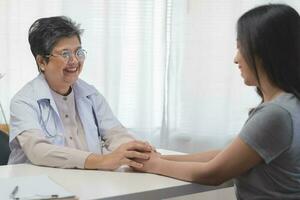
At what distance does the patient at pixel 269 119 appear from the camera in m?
1.26

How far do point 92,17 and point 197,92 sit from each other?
2.60 ft

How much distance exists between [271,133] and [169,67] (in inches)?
63.8

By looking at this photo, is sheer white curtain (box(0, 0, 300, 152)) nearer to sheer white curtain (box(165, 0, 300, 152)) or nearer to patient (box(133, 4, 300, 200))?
sheer white curtain (box(165, 0, 300, 152))

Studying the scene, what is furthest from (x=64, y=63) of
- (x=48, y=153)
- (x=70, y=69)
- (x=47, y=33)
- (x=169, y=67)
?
(x=169, y=67)

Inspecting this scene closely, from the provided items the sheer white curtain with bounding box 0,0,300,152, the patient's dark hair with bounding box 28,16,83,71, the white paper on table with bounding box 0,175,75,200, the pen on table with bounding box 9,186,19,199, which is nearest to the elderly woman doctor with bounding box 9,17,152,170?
the patient's dark hair with bounding box 28,16,83,71

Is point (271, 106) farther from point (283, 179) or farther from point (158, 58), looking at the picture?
point (158, 58)

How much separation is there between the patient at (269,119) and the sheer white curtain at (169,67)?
1430 mm

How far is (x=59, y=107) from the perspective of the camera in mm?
1895

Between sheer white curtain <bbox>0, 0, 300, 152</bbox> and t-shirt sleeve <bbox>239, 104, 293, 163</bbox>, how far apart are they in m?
1.52

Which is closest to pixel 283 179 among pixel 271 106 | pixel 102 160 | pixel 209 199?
pixel 271 106

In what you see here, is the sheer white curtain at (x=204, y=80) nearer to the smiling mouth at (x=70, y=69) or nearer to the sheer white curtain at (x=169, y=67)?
the sheer white curtain at (x=169, y=67)

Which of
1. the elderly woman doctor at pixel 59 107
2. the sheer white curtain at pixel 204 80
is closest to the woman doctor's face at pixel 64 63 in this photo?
the elderly woman doctor at pixel 59 107

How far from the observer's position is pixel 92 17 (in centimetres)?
272

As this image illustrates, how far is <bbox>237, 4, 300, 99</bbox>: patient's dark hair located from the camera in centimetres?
129
